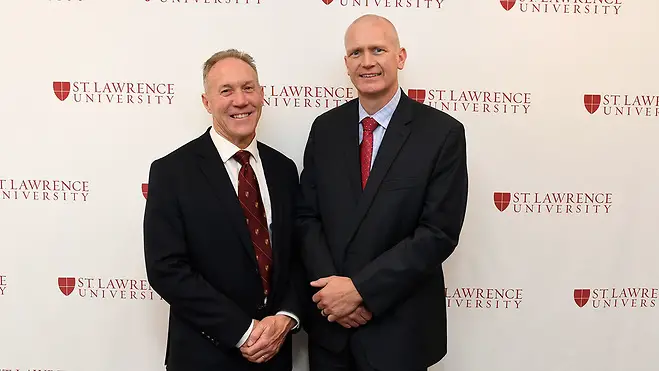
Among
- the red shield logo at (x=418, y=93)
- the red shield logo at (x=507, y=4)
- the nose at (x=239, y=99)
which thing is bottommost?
the nose at (x=239, y=99)

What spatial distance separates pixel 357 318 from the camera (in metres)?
1.54

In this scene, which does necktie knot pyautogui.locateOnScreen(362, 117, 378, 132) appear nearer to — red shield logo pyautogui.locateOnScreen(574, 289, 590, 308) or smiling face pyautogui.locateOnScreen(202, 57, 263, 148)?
smiling face pyautogui.locateOnScreen(202, 57, 263, 148)

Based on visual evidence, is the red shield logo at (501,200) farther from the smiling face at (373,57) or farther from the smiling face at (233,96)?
the smiling face at (233,96)

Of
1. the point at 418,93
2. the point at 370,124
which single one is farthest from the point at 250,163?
the point at 418,93

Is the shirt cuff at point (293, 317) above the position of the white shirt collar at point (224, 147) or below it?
below

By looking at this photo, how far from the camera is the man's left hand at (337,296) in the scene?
1510mm

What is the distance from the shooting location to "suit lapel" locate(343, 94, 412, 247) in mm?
1545

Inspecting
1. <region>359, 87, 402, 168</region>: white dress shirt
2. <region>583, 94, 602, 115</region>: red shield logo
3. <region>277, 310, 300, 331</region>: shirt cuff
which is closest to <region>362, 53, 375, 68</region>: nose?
<region>359, 87, 402, 168</region>: white dress shirt

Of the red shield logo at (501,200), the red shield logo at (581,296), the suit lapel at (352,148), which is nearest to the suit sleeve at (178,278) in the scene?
the suit lapel at (352,148)

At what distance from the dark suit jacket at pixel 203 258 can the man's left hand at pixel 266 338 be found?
1.4 inches

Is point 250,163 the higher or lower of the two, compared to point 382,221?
higher

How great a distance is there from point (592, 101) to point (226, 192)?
1359 mm

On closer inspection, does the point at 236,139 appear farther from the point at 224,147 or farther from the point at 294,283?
the point at 294,283

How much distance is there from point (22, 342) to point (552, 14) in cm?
227
